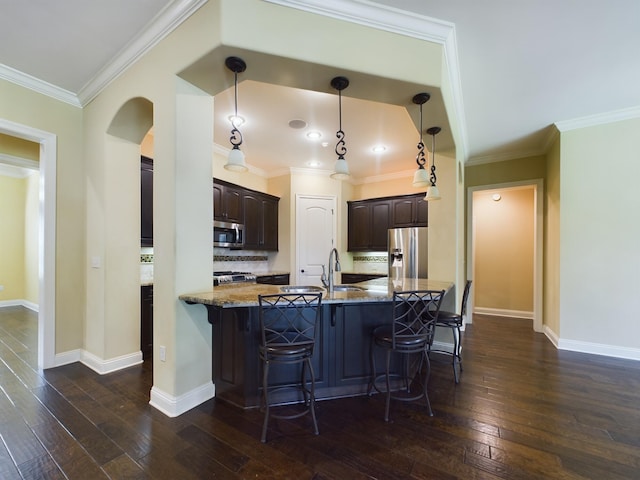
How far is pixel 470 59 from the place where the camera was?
8.32 feet

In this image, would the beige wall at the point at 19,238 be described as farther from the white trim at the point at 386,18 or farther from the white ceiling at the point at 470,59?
the white trim at the point at 386,18

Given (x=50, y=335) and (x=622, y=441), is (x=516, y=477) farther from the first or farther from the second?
(x=50, y=335)

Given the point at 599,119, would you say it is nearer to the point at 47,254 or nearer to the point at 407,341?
the point at 407,341

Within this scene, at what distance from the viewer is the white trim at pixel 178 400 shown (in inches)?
85.9

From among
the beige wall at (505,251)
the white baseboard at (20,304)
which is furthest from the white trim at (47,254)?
the beige wall at (505,251)

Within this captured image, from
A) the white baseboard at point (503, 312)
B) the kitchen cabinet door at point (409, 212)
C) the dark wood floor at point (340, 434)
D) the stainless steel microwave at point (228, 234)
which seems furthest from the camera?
the white baseboard at point (503, 312)

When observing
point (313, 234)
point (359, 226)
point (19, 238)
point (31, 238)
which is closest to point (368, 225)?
point (359, 226)

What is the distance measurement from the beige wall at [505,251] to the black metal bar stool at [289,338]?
4.86m

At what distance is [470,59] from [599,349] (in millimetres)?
3837

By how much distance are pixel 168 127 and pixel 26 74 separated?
1.92 meters

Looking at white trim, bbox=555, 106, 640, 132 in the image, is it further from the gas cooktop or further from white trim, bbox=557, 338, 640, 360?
the gas cooktop

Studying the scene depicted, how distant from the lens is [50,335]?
3.04 m

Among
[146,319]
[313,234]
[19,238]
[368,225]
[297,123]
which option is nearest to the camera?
[146,319]

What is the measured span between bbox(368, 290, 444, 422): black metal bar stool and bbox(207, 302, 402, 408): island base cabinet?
0.11 meters
